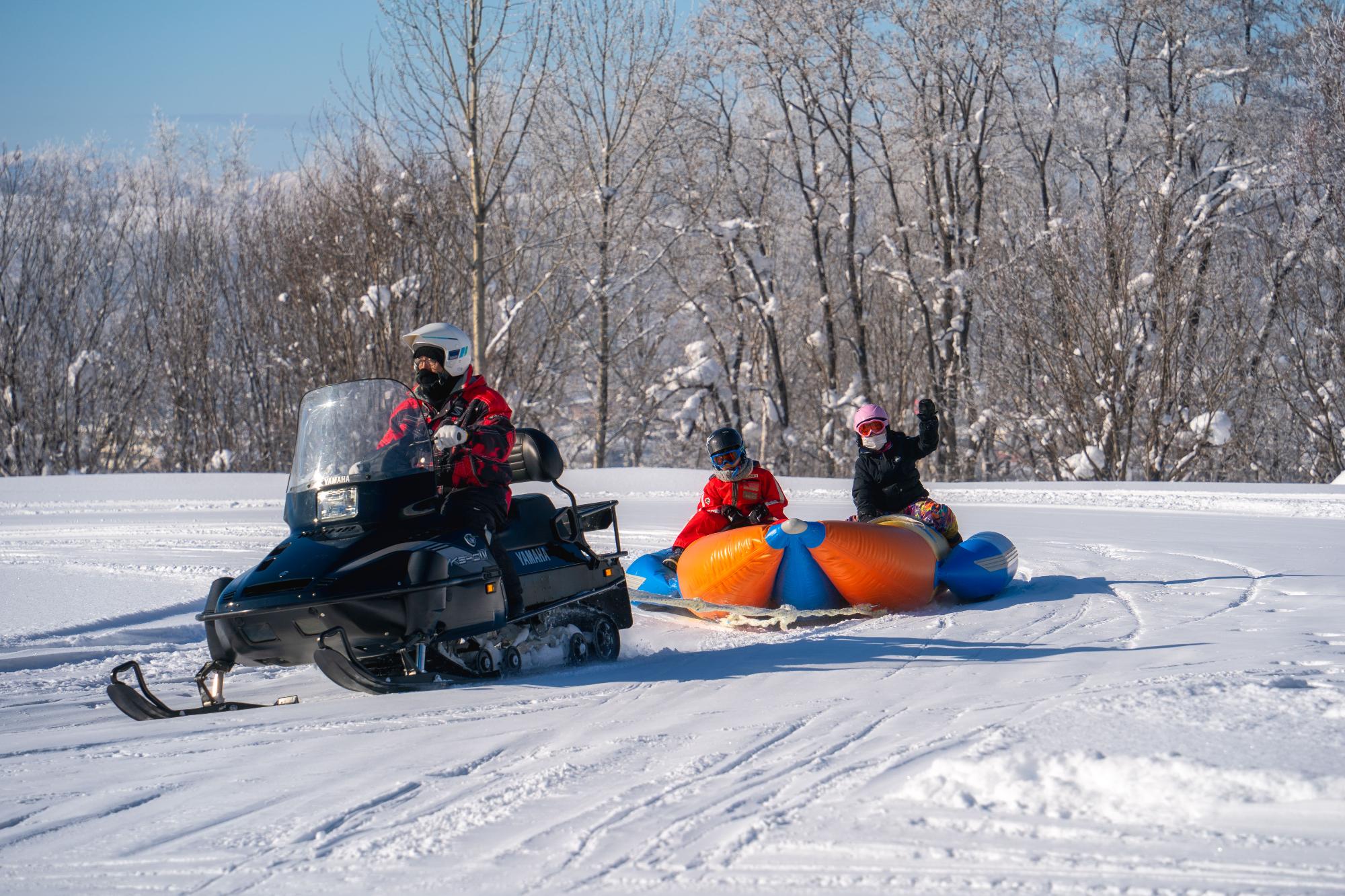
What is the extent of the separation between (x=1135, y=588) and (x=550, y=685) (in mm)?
4610

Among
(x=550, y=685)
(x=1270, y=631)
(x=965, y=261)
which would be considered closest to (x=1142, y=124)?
(x=965, y=261)

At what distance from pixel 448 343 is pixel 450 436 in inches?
23.4

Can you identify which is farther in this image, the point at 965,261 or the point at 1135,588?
the point at 965,261

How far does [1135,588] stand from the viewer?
8.18 metres

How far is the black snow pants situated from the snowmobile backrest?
0.63 ft

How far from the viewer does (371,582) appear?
4.89 m

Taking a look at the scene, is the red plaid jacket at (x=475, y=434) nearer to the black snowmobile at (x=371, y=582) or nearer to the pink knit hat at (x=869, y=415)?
the black snowmobile at (x=371, y=582)

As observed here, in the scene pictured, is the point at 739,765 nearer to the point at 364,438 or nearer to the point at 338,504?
the point at 338,504

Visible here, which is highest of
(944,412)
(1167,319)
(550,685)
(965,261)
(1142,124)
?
(1142,124)

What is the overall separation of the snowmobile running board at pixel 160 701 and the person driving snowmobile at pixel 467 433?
1.07 meters

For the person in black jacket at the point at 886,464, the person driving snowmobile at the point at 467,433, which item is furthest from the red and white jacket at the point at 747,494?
the person driving snowmobile at the point at 467,433

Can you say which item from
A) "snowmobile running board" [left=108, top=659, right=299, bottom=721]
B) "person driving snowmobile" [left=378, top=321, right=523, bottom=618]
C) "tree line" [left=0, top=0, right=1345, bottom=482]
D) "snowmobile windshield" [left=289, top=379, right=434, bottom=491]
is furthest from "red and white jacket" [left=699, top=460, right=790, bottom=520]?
"tree line" [left=0, top=0, right=1345, bottom=482]

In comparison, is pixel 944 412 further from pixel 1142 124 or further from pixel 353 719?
pixel 353 719

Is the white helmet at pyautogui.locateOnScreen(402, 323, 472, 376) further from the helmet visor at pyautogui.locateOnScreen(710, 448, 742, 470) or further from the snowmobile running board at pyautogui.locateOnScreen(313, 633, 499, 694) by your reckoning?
the helmet visor at pyautogui.locateOnScreen(710, 448, 742, 470)
